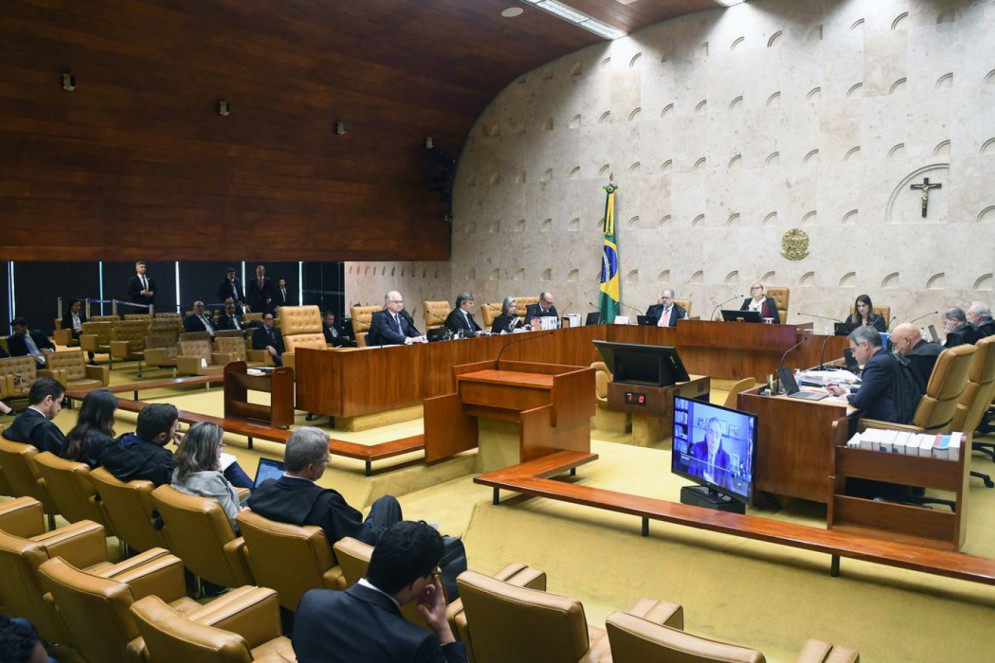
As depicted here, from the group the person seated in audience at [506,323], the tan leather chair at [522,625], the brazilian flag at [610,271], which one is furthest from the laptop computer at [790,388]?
the brazilian flag at [610,271]

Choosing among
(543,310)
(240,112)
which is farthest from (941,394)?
(240,112)

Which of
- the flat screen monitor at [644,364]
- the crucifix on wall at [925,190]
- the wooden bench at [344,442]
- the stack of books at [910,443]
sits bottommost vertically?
the wooden bench at [344,442]

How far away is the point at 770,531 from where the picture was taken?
147 inches

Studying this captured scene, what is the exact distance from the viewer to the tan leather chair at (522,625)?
2.17 m

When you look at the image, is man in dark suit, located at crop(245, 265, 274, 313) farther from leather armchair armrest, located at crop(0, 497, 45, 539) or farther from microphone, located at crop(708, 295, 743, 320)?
leather armchair armrest, located at crop(0, 497, 45, 539)

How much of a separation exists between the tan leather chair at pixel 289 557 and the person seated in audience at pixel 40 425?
198 centimetres

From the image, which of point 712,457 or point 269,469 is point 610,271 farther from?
point 269,469

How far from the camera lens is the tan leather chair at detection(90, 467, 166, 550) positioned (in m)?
3.65

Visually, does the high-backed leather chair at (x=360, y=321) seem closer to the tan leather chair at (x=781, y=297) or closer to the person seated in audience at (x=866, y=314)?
the person seated in audience at (x=866, y=314)

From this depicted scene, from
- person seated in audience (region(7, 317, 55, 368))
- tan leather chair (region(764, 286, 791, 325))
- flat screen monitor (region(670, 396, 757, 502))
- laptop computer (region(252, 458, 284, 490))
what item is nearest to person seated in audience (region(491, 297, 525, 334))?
tan leather chair (region(764, 286, 791, 325))

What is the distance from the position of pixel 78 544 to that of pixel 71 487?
3.72ft

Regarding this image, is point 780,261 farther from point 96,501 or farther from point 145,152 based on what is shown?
point 96,501

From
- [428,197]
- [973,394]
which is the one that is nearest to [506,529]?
[973,394]

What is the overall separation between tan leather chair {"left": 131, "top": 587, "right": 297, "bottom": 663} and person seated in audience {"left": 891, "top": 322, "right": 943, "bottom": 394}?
4.04 m
